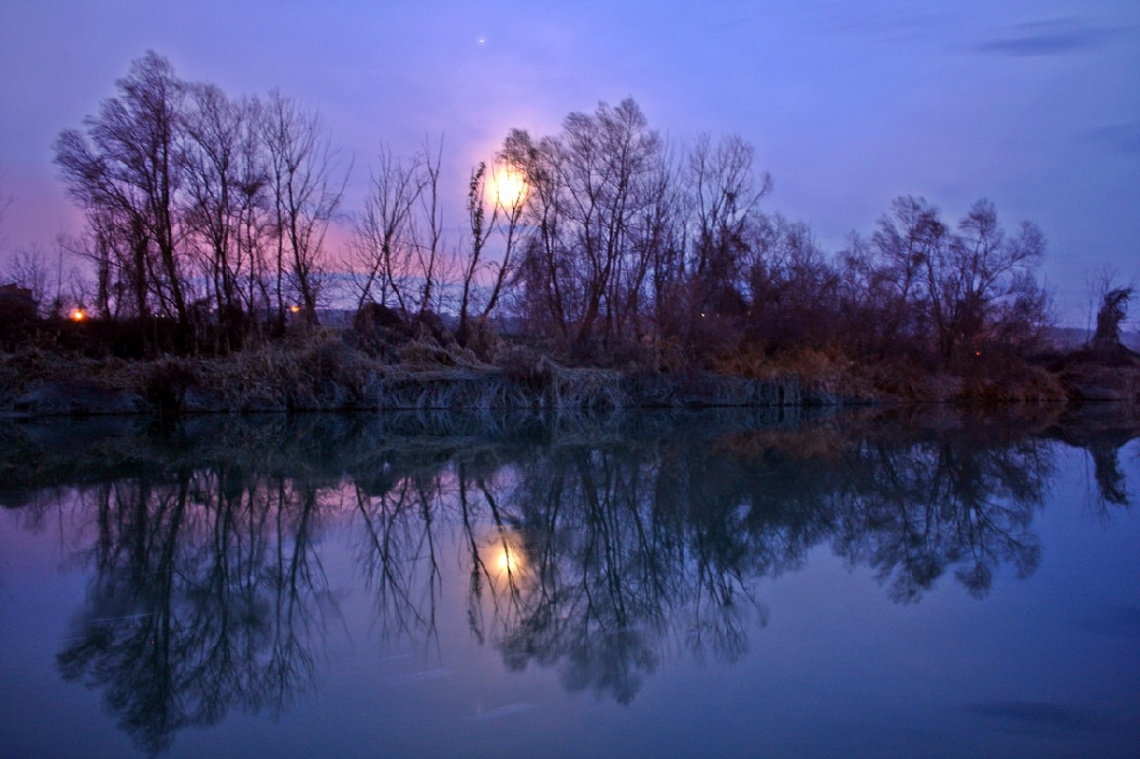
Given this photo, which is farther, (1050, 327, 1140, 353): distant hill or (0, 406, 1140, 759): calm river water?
(1050, 327, 1140, 353): distant hill

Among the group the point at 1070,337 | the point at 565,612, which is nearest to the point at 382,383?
the point at 565,612

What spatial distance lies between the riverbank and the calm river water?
25.9 ft

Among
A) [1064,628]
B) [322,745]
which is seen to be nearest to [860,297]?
[1064,628]

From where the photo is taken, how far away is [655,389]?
21344 mm

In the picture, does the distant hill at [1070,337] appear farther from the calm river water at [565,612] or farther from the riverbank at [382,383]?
the calm river water at [565,612]

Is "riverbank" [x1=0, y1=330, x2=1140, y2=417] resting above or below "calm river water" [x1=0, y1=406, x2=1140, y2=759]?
above

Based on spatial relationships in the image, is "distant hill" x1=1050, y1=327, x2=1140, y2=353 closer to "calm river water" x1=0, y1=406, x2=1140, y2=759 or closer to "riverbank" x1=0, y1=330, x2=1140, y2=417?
"riverbank" x1=0, y1=330, x2=1140, y2=417

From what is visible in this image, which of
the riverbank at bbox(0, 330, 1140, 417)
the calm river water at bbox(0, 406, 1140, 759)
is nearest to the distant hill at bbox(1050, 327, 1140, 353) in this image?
the riverbank at bbox(0, 330, 1140, 417)

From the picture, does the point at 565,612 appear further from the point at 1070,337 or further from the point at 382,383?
the point at 1070,337

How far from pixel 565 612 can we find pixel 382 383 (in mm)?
14725

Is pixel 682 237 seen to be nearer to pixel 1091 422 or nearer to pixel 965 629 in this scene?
pixel 1091 422

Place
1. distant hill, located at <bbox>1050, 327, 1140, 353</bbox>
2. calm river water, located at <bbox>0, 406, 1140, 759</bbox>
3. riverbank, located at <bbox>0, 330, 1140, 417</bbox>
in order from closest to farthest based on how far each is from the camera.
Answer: calm river water, located at <bbox>0, 406, 1140, 759</bbox>
riverbank, located at <bbox>0, 330, 1140, 417</bbox>
distant hill, located at <bbox>1050, 327, 1140, 353</bbox>

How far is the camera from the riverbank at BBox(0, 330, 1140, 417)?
16906 mm

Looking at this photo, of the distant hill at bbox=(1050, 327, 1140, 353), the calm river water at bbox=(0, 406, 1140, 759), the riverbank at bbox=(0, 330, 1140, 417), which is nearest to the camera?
the calm river water at bbox=(0, 406, 1140, 759)
